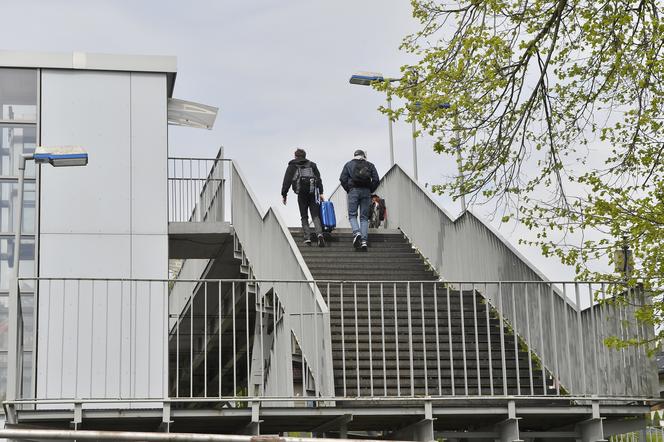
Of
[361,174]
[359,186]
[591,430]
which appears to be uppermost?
[361,174]

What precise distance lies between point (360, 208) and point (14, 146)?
18.1ft

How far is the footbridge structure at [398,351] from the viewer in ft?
42.9

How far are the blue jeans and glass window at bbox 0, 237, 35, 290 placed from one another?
493 centimetres

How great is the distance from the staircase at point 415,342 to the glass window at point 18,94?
4971mm

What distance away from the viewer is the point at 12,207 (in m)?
19.0

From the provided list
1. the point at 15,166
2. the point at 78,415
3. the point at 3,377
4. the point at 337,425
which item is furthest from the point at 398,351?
the point at 15,166

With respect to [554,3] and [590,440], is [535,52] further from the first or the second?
[590,440]

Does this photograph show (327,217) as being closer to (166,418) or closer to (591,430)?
(591,430)

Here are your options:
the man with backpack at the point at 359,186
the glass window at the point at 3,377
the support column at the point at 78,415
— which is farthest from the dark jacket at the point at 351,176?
the support column at the point at 78,415

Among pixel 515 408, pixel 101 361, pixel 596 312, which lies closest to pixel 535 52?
pixel 596 312

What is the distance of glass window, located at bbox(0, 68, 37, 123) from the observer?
19.3 metres

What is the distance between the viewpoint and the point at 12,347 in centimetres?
1271

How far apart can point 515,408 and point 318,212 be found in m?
7.53

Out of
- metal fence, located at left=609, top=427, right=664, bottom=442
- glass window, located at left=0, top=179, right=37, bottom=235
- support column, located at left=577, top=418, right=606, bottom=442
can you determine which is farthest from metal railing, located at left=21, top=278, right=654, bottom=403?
metal fence, located at left=609, top=427, right=664, bottom=442
